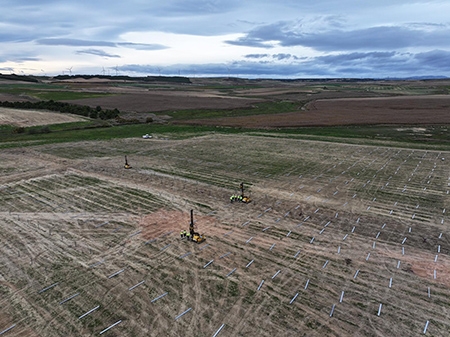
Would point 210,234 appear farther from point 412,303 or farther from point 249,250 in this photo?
point 412,303

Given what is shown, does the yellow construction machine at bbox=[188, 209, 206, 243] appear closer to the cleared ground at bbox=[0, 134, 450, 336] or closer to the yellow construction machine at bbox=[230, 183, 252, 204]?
the cleared ground at bbox=[0, 134, 450, 336]

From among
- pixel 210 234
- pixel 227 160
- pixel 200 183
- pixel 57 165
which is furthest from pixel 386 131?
pixel 57 165

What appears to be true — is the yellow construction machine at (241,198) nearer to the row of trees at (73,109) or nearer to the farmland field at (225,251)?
the farmland field at (225,251)

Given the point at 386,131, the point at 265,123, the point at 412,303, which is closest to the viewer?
the point at 412,303

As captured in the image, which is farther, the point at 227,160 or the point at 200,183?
the point at 227,160

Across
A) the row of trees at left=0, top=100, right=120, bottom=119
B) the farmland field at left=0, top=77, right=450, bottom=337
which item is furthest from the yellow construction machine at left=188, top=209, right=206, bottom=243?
the row of trees at left=0, top=100, right=120, bottom=119

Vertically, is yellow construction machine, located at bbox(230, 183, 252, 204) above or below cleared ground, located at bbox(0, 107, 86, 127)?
below

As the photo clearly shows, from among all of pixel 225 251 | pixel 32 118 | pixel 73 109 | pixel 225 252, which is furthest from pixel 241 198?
pixel 73 109
